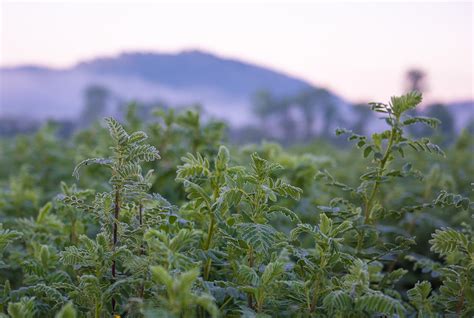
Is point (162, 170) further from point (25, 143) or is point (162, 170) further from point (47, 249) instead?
point (25, 143)

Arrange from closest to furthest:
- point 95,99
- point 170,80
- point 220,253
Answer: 1. point 220,253
2. point 95,99
3. point 170,80

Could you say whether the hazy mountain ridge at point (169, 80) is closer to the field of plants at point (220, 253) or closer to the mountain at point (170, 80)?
the mountain at point (170, 80)

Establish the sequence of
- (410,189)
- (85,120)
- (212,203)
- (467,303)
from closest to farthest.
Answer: (212,203), (467,303), (410,189), (85,120)

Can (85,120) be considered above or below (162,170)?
below

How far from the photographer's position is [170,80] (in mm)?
94750

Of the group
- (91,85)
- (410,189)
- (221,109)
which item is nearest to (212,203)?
(410,189)

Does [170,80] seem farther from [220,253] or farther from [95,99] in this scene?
[220,253]

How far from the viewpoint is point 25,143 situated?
5.84 meters

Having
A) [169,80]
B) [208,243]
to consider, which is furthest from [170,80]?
[208,243]

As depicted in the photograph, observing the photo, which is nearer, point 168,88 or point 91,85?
point 91,85

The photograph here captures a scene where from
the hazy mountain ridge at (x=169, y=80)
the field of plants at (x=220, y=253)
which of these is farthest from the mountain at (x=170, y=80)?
the field of plants at (x=220, y=253)

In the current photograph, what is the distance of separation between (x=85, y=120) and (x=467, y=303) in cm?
5213

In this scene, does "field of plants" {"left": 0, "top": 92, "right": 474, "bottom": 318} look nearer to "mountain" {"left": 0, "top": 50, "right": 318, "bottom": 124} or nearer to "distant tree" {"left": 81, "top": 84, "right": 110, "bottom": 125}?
"distant tree" {"left": 81, "top": 84, "right": 110, "bottom": 125}

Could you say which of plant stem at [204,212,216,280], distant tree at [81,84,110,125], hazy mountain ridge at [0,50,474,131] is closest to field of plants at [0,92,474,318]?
plant stem at [204,212,216,280]
